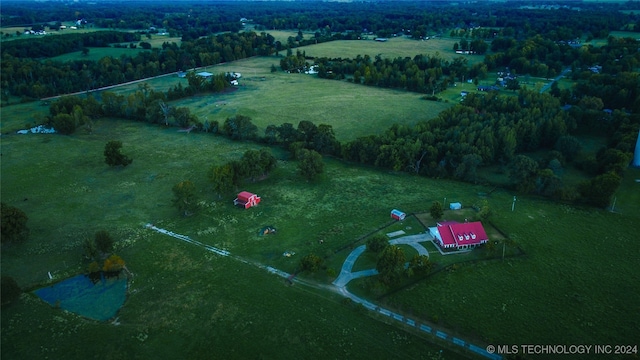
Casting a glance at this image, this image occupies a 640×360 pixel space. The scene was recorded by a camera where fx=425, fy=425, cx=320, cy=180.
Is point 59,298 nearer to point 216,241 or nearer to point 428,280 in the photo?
point 216,241

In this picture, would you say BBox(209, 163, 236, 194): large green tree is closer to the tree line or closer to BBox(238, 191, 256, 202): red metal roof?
BBox(238, 191, 256, 202): red metal roof

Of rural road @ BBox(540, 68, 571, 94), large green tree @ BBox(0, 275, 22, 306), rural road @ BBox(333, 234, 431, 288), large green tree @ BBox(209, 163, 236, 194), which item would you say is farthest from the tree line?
rural road @ BBox(333, 234, 431, 288)

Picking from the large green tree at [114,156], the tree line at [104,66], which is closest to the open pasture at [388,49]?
the tree line at [104,66]

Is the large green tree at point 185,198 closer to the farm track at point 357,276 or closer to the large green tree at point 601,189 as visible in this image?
the farm track at point 357,276

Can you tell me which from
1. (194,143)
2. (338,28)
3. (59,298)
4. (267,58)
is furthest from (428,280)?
(338,28)

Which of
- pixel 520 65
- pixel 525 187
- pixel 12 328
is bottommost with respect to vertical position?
pixel 12 328

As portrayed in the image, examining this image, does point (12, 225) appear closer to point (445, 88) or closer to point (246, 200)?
point (246, 200)
